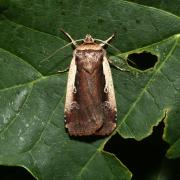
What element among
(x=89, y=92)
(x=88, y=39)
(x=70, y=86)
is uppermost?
(x=88, y=39)

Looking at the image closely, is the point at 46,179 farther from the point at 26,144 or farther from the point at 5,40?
the point at 5,40

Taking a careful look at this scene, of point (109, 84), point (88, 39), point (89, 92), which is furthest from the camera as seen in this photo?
A: point (89, 92)

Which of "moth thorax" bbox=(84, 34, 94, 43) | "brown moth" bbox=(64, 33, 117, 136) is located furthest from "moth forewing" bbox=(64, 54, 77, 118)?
"moth thorax" bbox=(84, 34, 94, 43)

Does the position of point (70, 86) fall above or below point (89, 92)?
above

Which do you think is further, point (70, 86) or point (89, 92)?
point (89, 92)

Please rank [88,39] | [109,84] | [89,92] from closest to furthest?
[88,39]
[109,84]
[89,92]

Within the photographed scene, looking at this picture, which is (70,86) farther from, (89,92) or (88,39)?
(88,39)

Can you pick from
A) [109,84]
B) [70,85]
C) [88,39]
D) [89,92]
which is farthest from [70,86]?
[88,39]
